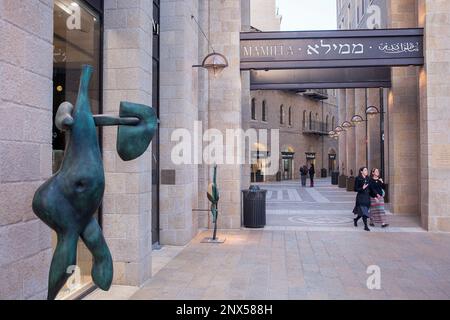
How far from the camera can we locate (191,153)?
33.9 feet

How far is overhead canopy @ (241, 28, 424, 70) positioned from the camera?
1184cm

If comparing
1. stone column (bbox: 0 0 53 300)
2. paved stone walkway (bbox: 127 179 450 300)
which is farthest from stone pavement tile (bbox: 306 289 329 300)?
stone column (bbox: 0 0 53 300)

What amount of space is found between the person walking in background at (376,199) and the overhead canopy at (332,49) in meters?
3.33

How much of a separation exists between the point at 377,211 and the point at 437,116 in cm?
322

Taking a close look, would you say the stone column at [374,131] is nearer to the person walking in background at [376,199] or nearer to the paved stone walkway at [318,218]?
the paved stone walkway at [318,218]

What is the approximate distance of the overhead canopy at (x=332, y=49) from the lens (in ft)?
38.9

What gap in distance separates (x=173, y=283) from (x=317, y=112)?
45133mm

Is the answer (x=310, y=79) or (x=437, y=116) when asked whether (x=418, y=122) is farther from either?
(x=310, y=79)

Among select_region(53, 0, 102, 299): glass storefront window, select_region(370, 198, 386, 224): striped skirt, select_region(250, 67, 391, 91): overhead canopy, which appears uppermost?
select_region(250, 67, 391, 91): overhead canopy

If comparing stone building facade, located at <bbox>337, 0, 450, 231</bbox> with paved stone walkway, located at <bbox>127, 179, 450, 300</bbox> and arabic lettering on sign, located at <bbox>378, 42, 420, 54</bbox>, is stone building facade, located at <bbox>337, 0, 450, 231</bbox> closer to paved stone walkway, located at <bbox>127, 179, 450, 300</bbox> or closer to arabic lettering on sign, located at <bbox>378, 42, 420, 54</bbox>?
arabic lettering on sign, located at <bbox>378, 42, 420, 54</bbox>

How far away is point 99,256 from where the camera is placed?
94.8 inches

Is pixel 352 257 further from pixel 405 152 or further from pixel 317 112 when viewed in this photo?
pixel 317 112

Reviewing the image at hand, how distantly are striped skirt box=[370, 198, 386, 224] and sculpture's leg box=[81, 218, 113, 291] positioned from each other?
11.1m

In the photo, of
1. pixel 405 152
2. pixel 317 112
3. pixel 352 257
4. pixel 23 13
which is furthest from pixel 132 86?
pixel 317 112
